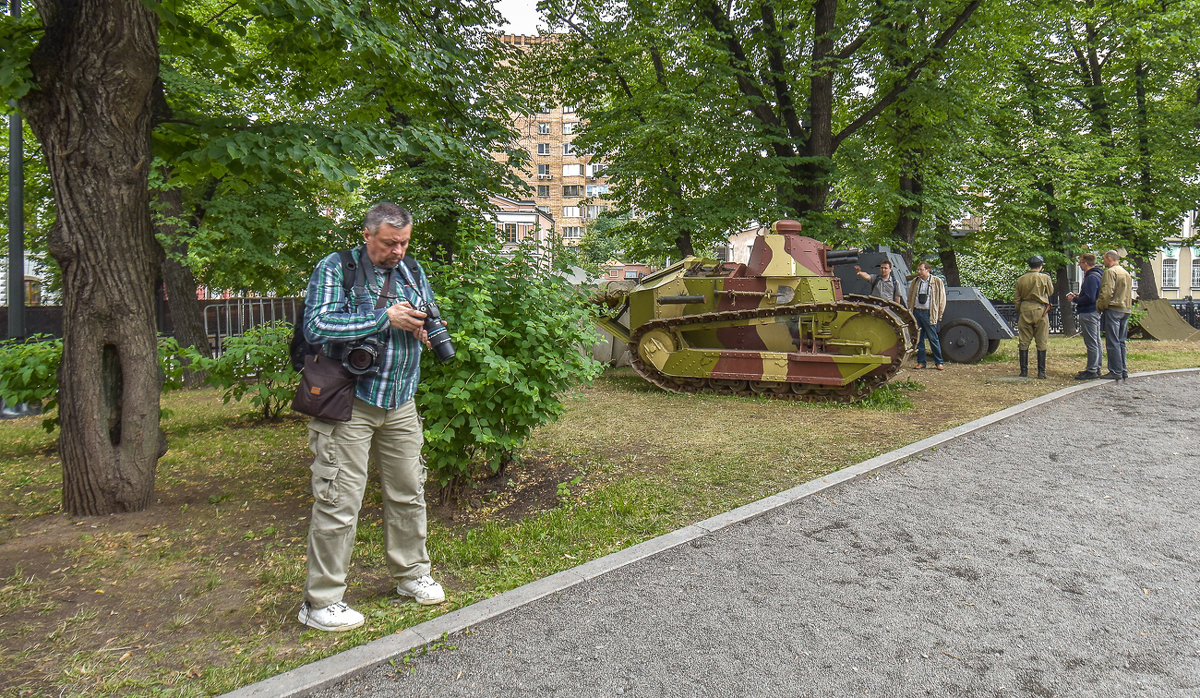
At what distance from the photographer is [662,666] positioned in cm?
290

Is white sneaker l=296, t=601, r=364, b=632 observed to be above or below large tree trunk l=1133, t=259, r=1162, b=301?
below

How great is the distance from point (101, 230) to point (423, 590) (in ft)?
10.8

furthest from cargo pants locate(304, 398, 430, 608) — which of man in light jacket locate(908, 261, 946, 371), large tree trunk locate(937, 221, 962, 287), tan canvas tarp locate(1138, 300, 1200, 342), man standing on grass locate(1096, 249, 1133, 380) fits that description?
tan canvas tarp locate(1138, 300, 1200, 342)

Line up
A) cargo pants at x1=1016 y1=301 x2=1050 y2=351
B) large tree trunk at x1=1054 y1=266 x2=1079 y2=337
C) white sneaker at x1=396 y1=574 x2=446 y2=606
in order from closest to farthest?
white sneaker at x1=396 y1=574 x2=446 y2=606 → cargo pants at x1=1016 y1=301 x2=1050 y2=351 → large tree trunk at x1=1054 y1=266 x2=1079 y2=337

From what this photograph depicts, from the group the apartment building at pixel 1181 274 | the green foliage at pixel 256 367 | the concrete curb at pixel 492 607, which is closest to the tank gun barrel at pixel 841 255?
the concrete curb at pixel 492 607

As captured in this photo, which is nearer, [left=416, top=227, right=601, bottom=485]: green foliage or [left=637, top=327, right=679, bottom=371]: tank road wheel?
[left=416, top=227, right=601, bottom=485]: green foliage

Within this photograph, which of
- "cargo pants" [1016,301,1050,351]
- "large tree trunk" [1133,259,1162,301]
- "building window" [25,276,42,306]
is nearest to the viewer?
"cargo pants" [1016,301,1050,351]

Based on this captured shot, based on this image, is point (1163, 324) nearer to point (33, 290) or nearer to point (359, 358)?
point (359, 358)

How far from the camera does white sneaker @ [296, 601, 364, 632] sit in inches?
126

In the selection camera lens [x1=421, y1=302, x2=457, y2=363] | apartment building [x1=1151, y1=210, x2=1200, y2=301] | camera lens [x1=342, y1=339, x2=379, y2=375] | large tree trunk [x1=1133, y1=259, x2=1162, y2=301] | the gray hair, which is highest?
apartment building [x1=1151, y1=210, x2=1200, y2=301]

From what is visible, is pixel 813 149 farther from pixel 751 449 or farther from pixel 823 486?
pixel 823 486

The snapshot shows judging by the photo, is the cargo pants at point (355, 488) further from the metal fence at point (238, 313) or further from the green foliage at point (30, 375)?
the metal fence at point (238, 313)

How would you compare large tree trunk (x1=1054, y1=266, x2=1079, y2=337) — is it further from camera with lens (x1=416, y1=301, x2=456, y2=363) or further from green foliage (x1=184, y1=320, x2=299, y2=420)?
camera with lens (x1=416, y1=301, x2=456, y2=363)

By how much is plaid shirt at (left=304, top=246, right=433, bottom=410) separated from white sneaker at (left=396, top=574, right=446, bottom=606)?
0.92 meters
